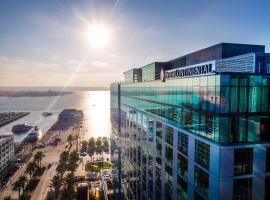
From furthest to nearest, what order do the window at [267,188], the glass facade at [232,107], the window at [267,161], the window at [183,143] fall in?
the window at [183,143] → the window at [267,188] → the window at [267,161] → the glass facade at [232,107]

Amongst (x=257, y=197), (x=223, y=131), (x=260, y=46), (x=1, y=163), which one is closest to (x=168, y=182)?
(x=257, y=197)

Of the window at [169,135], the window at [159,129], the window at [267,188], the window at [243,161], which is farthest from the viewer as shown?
the window at [159,129]

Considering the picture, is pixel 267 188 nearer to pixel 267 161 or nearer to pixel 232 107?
pixel 267 161

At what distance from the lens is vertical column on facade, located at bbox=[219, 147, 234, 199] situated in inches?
907

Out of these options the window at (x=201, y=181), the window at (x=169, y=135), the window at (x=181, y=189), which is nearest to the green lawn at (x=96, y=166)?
the window at (x=169, y=135)

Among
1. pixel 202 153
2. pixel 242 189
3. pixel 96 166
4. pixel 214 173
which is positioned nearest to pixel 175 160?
pixel 202 153

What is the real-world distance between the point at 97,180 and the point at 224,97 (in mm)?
84780

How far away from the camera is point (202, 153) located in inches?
1041

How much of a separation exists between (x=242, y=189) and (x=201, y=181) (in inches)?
169

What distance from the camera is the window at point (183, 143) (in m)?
30.9

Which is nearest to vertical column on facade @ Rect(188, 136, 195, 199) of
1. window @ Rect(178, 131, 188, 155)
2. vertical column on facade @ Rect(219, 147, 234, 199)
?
window @ Rect(178, 131, 188, 155)

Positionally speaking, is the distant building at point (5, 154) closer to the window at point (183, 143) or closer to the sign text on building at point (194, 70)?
the window at point (183, 143)

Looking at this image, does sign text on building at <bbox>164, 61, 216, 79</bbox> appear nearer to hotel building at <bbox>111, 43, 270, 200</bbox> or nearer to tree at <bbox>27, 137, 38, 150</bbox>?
hotel building at <bbox>111, 43, 270, 200</bbox>

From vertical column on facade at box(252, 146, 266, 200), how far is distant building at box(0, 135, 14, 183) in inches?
4078
